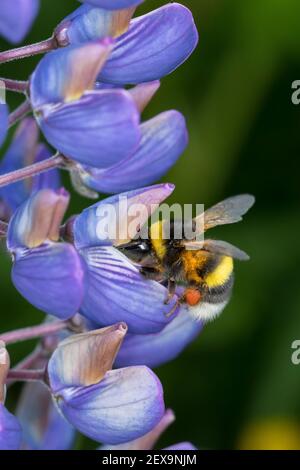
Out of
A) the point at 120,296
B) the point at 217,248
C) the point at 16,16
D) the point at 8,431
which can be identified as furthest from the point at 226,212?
the point at 16,16

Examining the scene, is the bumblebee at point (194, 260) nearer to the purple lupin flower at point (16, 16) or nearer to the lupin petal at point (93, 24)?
the lupin petal at point (93, 24)

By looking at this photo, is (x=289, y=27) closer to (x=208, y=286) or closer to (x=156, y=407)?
(x=208, y=286)

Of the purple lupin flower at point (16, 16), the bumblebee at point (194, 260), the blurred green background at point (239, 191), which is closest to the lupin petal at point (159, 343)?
the bumblebee at point (194, 260)

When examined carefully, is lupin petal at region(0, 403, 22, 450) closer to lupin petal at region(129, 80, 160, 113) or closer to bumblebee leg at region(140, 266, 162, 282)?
bumblebee leg at region(140, 266, 162, 282)

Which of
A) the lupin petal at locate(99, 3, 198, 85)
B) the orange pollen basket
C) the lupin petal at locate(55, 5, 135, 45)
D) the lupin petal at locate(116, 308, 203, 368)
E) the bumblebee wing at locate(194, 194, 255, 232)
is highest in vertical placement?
the lupin petal at locate(55, 5, 135, 45)

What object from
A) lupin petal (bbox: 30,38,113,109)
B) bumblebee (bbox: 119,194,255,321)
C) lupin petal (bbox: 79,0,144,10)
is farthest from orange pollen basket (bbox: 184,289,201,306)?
lupin petal (bbox: 79,0,144,10)

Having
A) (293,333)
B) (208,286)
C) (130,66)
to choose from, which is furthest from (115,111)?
(293,333)
